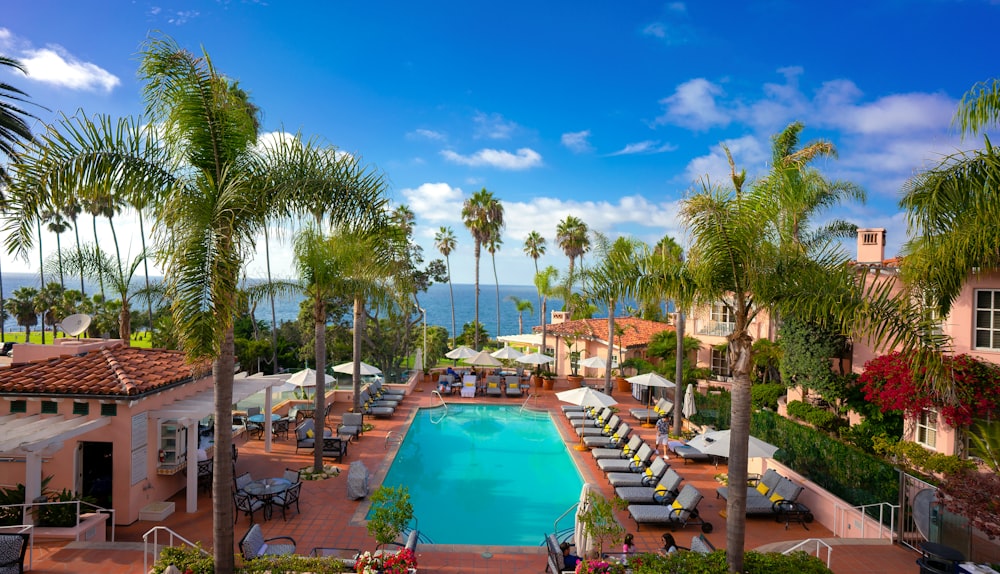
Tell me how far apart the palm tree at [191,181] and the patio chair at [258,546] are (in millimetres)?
1231

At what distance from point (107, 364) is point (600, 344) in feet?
87.0

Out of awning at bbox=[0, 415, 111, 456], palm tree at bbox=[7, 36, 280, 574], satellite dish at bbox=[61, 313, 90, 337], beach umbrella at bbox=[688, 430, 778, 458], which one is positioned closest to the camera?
palm tree at bbox=[7, 36, 280, 574]

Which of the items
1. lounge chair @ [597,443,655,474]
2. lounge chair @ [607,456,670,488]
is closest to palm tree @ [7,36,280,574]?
lounge chair @ [607,456,670,488]

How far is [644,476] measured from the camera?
1336 cm

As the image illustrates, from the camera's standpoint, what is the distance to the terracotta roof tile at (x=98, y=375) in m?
10.5

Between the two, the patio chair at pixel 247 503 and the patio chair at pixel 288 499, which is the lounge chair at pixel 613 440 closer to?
the patio chair at pixel 288 499

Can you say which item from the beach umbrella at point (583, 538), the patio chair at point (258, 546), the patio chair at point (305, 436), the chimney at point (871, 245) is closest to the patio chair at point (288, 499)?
the patio chair at point (258, 546)

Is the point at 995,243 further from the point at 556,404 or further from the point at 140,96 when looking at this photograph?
the point at 556,404

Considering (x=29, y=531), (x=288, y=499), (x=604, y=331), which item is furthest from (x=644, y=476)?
(x=604, y=331)

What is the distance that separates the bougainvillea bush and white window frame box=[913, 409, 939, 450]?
48cm

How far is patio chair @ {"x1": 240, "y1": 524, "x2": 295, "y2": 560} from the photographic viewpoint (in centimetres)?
862

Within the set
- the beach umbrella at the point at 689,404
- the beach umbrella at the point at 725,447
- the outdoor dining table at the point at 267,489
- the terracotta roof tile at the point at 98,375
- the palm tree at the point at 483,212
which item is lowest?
the outdoor dining table at the point at 267,489

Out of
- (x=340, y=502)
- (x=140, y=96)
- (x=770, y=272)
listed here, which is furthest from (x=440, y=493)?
(x=140, y=96)

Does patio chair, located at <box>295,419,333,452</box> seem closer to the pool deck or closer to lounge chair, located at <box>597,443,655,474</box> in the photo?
the pool deck
